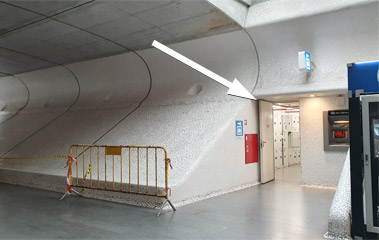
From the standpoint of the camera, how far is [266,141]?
381 inches

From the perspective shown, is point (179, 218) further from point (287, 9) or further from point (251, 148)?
point (287, 9)

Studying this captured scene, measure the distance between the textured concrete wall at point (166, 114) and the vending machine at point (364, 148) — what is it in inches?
132

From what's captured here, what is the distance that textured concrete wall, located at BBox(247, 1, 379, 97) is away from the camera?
707cm

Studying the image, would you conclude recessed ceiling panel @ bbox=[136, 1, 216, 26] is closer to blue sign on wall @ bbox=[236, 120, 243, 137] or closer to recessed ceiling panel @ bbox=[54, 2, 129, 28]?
recessed ceiling panel @ bbox=[54, 2, 129, 28]

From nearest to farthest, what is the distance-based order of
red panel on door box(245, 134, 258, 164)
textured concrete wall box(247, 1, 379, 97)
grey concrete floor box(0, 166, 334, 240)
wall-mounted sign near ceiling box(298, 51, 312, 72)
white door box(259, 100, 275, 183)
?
grey concrete floor box(0, 166, 334, 240)
textured concrete wall box(247, 1, 379, 97)
wall-mounted sign near ceiling box(298, 51, 312, 72)
red panel on door box(245, 134, 258, 164)
white door box(259, 100, 275, 183)

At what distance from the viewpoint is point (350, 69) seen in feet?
14.9

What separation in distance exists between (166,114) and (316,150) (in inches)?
170

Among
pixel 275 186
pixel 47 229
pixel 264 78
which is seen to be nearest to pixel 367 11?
pixel 264 78

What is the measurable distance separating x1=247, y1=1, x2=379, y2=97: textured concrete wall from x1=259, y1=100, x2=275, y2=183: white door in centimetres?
93

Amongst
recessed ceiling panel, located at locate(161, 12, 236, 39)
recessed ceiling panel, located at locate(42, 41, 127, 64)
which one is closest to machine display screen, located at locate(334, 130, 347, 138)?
recessed ceiling panel, located at locate(161, 12, 236, 39)

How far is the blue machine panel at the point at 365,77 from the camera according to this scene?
4375 mm

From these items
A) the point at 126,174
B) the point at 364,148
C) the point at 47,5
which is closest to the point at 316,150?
the point at 364,148

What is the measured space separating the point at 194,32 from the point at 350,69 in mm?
4773

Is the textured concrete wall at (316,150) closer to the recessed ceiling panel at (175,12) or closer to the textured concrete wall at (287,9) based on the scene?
the textured concrete wall at (287,9)
